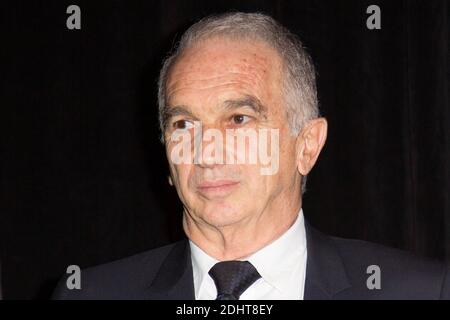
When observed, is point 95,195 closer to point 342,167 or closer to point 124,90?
point 124,90

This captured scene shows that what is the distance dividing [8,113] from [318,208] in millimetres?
1008

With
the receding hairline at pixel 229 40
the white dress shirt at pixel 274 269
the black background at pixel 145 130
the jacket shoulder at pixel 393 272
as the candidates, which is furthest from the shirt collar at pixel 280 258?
the black background at pixel 145 130

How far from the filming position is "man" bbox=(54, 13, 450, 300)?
139cm

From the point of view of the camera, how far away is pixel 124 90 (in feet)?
7.26

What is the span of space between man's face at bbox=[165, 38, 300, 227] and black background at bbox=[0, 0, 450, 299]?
654 mm

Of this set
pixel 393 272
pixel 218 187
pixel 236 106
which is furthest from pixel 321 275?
pixel 236 106

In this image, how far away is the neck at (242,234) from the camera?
143 cm

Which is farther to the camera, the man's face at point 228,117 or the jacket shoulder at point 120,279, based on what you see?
the jacket shoulder at point 120,279

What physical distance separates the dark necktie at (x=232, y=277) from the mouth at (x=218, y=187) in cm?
14

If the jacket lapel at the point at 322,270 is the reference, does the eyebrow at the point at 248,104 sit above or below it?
above

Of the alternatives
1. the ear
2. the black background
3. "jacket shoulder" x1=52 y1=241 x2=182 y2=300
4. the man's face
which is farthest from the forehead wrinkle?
the black background

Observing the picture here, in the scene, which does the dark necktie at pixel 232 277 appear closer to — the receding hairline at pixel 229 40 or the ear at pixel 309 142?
the ear at pixel 309 142
